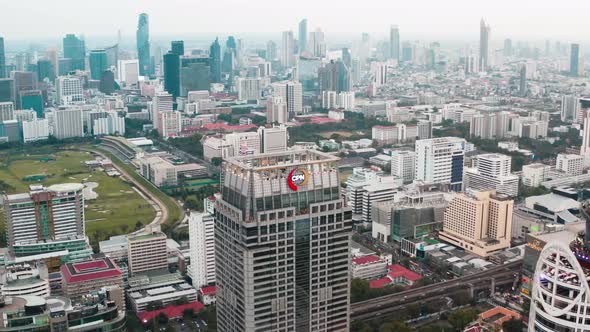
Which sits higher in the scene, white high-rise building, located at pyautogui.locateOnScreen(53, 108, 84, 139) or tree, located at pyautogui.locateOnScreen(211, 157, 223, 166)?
white high-rise building, located at pyautogui.locateOnScreen(53, 108, 84, 139)

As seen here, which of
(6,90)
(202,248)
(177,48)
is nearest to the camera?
(202,248)

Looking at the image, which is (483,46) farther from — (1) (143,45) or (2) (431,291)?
(2) (431,291)

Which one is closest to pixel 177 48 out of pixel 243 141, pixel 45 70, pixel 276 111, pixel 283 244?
pixel 45 70

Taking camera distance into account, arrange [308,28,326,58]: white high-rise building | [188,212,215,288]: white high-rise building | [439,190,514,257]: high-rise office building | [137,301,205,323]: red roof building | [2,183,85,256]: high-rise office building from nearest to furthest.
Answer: [137,301,205,323]: red roof building
[188,212,215,288]: white high-rise building
[2,183,85,256]: high-rise office building
[439,190,514,257]: high-rise office building
[308,28,326,58]: white high-rise building

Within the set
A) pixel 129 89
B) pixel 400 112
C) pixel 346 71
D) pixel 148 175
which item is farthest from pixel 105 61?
pixel 148 175

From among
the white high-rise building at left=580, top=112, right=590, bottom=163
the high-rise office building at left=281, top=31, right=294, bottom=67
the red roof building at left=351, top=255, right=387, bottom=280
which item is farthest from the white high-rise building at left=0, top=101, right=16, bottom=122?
the high-rise office building at left=281, top=31, right=294, bottom=67

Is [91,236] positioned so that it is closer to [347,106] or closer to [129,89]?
[347,106]

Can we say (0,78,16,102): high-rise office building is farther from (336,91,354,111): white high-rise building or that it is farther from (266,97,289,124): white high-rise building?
(336,91,354,111): white high-rise building
